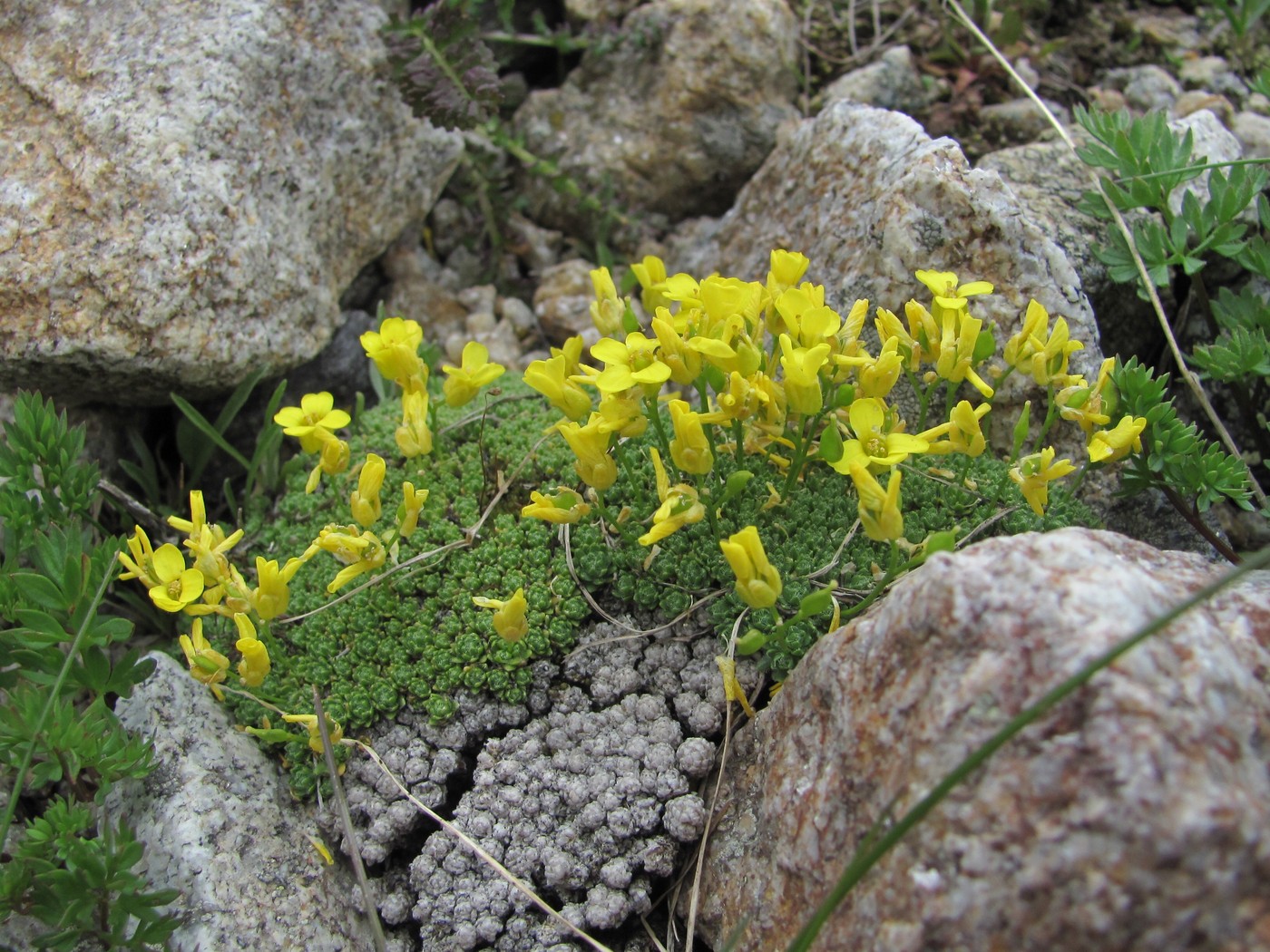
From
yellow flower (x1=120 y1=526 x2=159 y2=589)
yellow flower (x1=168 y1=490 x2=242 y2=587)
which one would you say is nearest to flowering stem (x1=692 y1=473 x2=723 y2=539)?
yellow flower (x1=168 y1=490 x2=242 y2=587)

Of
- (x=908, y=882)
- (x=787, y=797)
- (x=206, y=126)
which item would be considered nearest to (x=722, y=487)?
(x=787, y=797)

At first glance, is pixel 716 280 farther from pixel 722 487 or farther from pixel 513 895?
pixel 513 895

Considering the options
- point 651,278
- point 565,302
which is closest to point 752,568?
point 651,278

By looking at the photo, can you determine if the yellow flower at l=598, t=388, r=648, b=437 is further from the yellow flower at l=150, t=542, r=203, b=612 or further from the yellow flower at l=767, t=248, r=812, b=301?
the yellow flower at l=150, t=542, r=203, b=612

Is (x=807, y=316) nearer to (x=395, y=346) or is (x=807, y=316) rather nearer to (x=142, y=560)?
(x=395, y=346)

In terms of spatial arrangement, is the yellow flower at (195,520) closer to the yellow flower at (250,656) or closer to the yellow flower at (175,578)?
the yellow flower at (175,578)

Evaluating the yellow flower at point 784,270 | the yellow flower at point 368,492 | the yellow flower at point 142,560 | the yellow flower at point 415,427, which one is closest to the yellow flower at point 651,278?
the yellow flower at point 784,270
